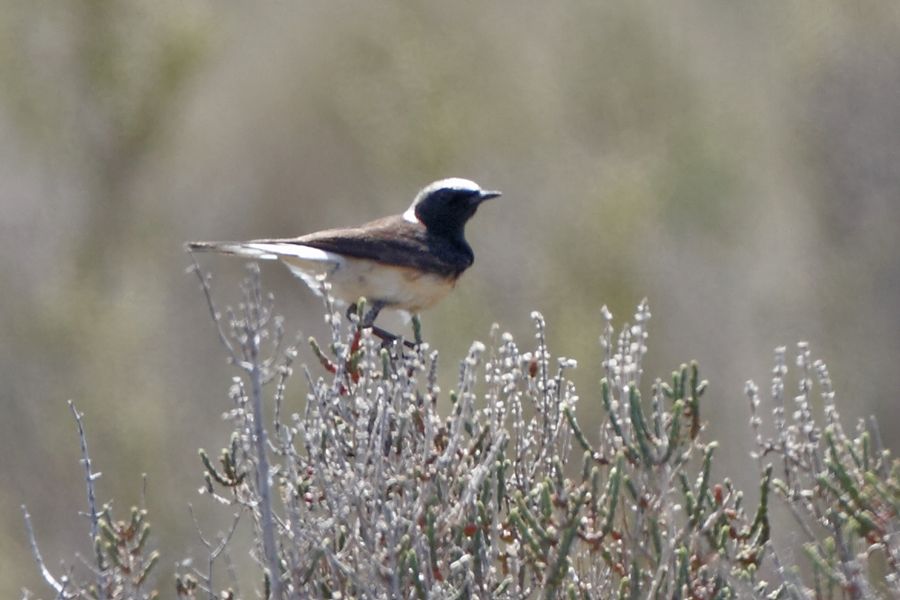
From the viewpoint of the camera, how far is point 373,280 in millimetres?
6996

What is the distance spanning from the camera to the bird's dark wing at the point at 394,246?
697 centimetres

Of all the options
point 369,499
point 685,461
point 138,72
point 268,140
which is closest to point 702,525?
point 685,461

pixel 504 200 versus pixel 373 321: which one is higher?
pixel 504 200

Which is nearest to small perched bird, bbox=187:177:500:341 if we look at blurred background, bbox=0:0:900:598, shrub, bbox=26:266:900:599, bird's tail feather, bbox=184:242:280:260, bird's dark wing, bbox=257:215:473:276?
bird's dark wing, bbox=257:215:473:276

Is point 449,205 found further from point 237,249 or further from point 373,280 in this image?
point 237,249

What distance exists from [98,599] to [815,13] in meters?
12.2

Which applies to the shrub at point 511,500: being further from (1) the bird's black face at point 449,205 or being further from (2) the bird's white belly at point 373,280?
(1) the bird's black face at point 449,205

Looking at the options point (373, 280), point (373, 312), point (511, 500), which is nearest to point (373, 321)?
point (373, 312)

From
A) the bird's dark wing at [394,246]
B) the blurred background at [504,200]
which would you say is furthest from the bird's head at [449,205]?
the blurred background at [504,200]

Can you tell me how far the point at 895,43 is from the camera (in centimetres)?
1462

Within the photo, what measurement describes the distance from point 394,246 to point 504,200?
9.19 m

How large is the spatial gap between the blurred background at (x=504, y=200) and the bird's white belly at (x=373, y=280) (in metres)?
5.74

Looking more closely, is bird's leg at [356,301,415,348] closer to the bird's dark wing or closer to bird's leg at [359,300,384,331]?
bird's leg at [359,300,384,331]

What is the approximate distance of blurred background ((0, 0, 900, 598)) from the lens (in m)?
14.0
